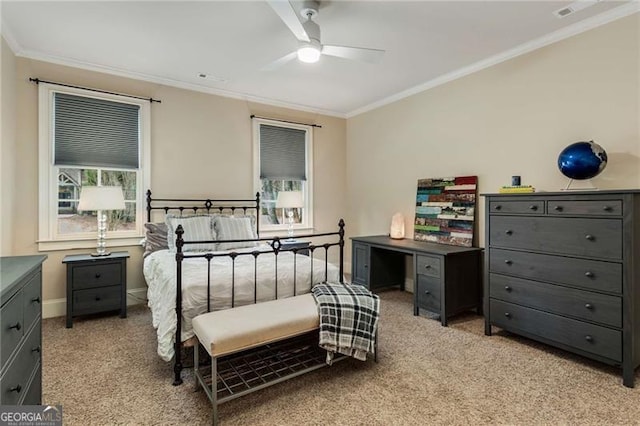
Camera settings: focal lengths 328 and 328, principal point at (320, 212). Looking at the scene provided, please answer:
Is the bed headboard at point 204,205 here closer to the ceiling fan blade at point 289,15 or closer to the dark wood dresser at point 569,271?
the ceiling fan blade at point 289,15

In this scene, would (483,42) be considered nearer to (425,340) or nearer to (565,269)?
(565,269)

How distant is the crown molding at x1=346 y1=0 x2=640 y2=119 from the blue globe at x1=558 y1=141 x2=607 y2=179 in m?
1.07

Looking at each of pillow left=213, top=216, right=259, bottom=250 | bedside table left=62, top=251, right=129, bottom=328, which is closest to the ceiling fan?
pillow left=213, top=216, right=259, bottom=250

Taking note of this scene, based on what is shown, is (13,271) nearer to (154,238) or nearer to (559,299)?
(154,238)

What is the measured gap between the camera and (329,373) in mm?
2396

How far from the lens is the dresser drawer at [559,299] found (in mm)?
2309

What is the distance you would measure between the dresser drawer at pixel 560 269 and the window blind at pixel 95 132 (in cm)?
416

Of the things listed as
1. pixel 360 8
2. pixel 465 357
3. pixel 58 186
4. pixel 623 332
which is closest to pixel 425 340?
pixel 465 357

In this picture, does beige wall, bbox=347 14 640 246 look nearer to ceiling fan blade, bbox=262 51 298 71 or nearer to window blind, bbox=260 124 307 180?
window blind, bbox=260 124 307 180

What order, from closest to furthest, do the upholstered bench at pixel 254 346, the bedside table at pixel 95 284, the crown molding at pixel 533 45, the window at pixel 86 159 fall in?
1. the upholstered bench at pixel 254 346
2. the crown molding at pixel 533 45
3. the bedside table at pixel 95 284
4. the window at pixel 86 159

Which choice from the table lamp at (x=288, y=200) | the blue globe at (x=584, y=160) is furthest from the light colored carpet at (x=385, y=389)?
the table lamp at (x=288, y=200)

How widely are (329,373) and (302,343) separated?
457mm

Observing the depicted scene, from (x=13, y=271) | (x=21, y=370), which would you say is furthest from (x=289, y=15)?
(x=21, y=370)

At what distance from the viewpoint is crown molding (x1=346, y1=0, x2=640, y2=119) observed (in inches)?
105
